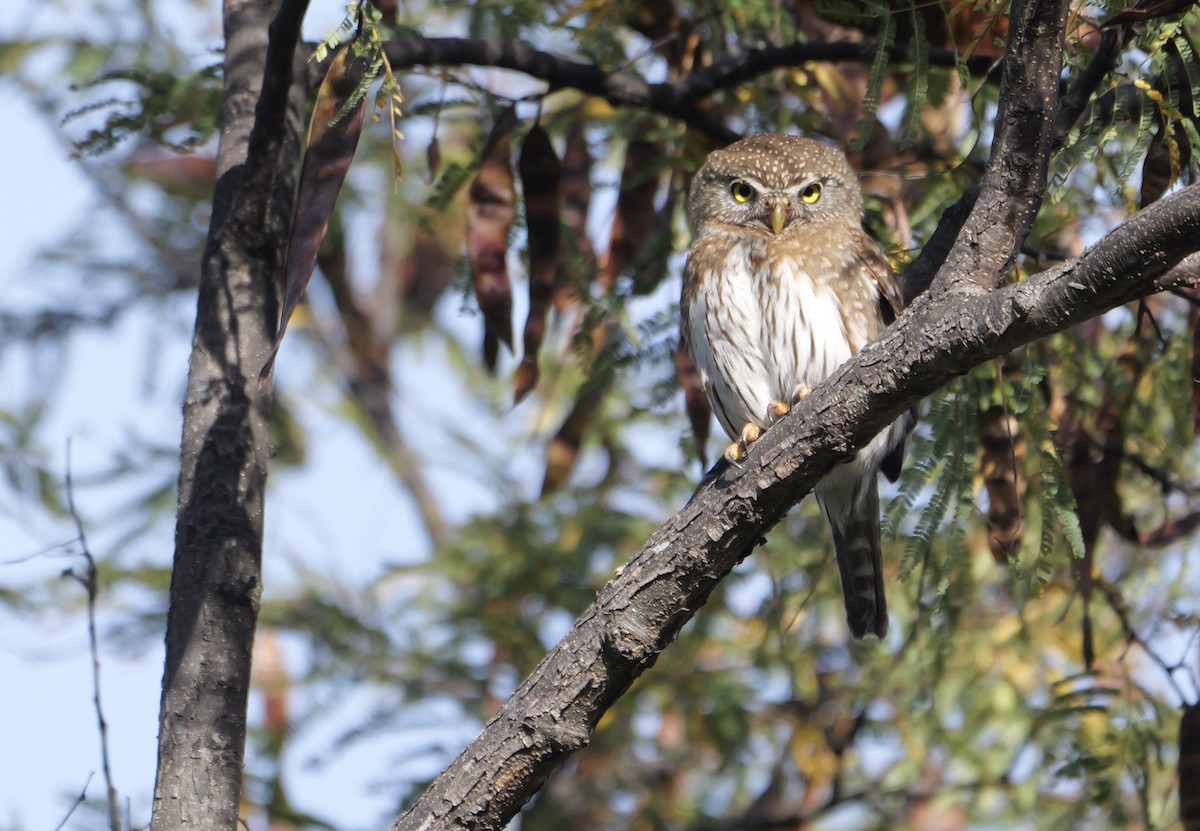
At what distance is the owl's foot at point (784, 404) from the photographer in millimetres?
3941

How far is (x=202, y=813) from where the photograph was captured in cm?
283

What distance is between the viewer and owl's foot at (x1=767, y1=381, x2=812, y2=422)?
3.94 metres

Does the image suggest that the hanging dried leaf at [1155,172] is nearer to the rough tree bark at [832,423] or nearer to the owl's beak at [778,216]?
the rough tree bark at [832,423]

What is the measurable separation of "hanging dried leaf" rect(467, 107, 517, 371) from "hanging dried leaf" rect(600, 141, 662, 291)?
0.45m

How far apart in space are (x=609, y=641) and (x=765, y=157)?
6.97ft

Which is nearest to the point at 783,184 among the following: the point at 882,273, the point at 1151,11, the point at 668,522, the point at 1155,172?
the point at 882,273

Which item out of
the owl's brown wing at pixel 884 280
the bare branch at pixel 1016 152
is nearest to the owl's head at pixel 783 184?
the owl's brown wing at pixel 884 280

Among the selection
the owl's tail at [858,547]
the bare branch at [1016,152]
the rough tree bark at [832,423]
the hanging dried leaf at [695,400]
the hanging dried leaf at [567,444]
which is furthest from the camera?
the hanging dried leaf at [567,444]

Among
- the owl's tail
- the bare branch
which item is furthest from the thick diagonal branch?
the owl's tail

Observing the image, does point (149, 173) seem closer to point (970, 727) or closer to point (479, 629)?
point (479, 629)

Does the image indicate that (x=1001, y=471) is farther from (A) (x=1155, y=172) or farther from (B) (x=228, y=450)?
→ (B) (x=228, y=450)

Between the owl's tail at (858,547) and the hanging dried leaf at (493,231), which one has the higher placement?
the hanging dried leaf at (493,231)

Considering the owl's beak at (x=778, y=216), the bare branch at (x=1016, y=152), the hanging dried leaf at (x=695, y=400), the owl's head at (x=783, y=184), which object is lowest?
the bare branch at (x=1016, y=152)

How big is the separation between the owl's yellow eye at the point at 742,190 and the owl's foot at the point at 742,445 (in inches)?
38.5
